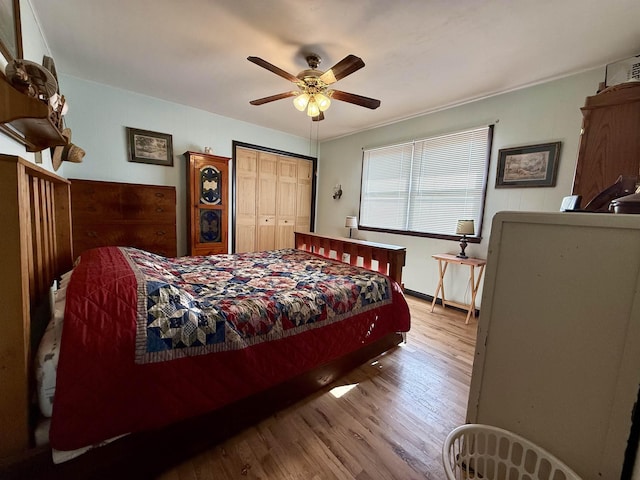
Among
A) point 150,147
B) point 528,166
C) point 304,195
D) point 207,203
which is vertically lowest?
point 207,203

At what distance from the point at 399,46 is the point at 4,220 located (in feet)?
8.56

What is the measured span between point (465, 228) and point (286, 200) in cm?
309

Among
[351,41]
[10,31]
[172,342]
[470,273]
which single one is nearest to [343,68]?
[351,41]

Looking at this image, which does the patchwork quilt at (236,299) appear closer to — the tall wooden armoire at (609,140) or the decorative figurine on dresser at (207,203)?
the decorative figurine on dresser at (207,203)

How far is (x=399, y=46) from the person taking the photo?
2.10m

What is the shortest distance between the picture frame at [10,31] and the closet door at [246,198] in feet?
9.04

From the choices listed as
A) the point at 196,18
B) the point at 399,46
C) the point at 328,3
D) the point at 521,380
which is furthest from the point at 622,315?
the point at 196,18

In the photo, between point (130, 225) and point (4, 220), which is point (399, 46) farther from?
point (130, 225)

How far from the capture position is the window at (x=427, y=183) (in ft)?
10.1

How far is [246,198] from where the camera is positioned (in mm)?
4340

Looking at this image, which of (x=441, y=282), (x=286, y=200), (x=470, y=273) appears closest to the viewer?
(x=470, y=273)

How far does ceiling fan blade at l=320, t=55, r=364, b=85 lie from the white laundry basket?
2.08 metres

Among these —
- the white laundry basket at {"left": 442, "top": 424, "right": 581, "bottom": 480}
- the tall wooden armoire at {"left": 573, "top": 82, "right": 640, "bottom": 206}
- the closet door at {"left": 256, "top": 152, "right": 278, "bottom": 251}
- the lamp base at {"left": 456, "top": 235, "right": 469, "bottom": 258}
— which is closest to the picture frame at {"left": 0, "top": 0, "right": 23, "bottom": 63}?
the white laundry basket at {"left": 442, "top": 424, "right": 581, "bottom": 480}

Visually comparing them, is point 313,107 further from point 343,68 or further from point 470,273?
point 470,273
